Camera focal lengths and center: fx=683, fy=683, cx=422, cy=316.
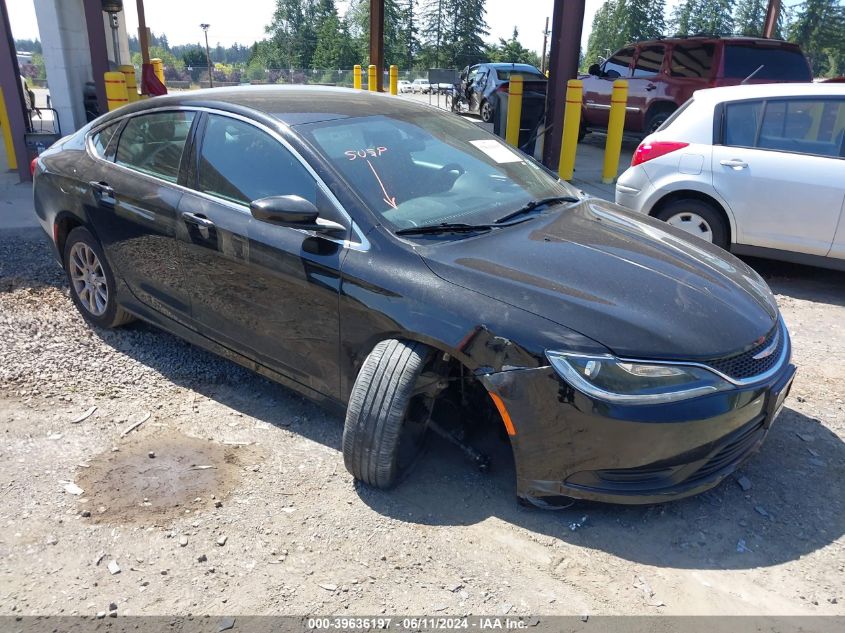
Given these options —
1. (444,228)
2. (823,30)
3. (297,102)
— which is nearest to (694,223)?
(444,228)

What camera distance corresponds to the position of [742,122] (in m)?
5.81

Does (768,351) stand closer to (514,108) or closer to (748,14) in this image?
(514,108)

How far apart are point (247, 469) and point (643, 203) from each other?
4.49m

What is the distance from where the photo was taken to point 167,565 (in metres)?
2.63

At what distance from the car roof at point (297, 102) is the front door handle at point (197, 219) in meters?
0.60

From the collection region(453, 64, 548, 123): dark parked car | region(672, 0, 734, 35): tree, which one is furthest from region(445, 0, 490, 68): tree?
region(453, 64, 548, 123): dark parked car

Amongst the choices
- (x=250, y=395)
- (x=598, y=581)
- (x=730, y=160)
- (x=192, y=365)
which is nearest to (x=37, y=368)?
(x=192, y=365)

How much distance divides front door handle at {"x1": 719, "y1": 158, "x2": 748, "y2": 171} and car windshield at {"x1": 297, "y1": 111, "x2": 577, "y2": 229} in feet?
7.81

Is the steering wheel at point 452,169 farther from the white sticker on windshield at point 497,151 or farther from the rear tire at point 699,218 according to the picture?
the rear tire at point 699,218

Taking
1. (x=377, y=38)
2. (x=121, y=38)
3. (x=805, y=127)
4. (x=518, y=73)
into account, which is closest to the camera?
(x=805, y=127)

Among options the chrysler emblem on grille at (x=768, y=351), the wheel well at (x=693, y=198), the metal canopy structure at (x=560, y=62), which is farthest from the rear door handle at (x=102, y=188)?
the metal canopy structure at (x=560, y=62)

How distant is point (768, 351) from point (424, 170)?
180 cm

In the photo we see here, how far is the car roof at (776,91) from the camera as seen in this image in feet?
18.1

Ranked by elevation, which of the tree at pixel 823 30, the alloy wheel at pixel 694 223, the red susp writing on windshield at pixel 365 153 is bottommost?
the alloy wheel at pixel 694 223
